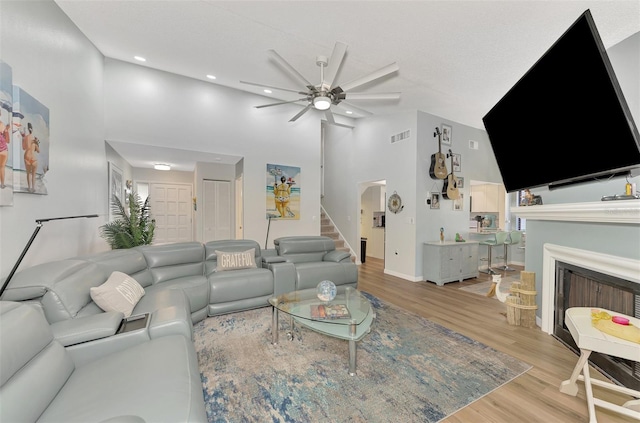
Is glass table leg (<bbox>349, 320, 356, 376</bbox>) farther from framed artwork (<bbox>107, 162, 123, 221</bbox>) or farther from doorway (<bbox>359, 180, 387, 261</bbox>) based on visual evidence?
doorway (<bbox>359, 180, 387, 261</bbox>)

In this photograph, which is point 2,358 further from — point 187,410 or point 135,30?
point 135,30

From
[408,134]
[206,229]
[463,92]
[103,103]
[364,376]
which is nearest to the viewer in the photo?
[364,376]

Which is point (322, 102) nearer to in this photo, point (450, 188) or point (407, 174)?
point (407, 174)

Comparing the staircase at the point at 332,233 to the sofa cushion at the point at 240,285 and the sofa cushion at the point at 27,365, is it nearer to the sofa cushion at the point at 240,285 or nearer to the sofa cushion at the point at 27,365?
the sofa cushion at the point at 240,285

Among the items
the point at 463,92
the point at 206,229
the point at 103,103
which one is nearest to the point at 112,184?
the point at 103,103

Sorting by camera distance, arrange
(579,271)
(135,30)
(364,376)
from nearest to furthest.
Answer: (364,376)
(579,271)
(135,30)

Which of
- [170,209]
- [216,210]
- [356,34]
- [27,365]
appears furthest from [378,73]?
[170,209]

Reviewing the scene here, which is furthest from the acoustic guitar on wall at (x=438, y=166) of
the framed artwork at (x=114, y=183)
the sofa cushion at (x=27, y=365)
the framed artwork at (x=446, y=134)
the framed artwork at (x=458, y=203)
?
the framed artwork at (x=114, y=183)

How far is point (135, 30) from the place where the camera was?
→ 302 centimetres

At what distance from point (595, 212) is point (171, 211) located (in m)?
8.33

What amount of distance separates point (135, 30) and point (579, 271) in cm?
550

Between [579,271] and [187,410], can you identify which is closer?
[187,410]

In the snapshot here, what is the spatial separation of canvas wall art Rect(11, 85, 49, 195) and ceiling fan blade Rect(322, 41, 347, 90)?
101 inches

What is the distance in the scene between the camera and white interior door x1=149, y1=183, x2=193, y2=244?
6.95 meters
